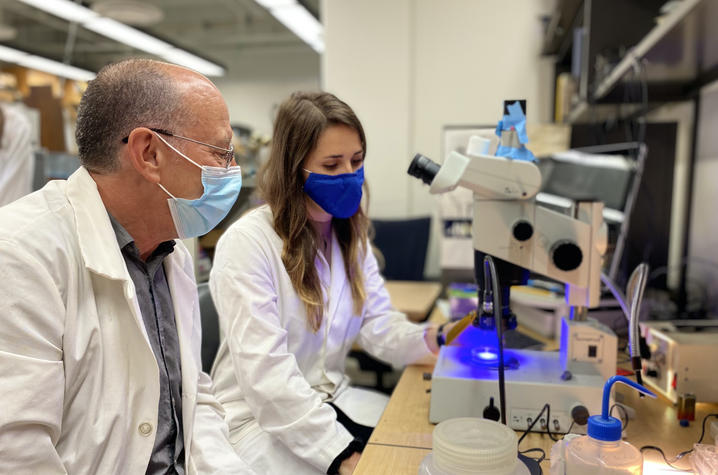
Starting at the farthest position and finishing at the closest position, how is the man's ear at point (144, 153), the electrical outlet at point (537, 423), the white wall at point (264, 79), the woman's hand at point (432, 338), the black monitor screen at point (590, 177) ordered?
the white wall at point (264, 79), the black monitor screen at point (590, 177), the woman's hand at point (432, 338), the electrical outlet at point (537, 423), the man's ear at point (144, 153)

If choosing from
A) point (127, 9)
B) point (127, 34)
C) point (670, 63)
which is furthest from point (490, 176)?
point (127, 34)

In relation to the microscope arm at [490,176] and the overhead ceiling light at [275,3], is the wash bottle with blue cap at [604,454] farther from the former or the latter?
the overhead ceiling light at [275,3]

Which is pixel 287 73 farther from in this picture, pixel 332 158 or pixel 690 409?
pixel 690 409

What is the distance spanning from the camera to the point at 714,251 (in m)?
2.13

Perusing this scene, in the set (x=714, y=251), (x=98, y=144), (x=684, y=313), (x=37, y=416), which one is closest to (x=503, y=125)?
(x=98, y=144)

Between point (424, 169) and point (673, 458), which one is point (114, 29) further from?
point (673, 458)

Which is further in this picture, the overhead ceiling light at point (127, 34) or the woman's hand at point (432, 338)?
the overhead ceiling light at point (127, 34)

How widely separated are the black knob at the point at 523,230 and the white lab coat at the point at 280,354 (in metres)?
0.52

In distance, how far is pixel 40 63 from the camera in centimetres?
640

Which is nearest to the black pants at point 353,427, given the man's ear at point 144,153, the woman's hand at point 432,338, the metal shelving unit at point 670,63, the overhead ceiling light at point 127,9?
the woman's hand at point 432,338

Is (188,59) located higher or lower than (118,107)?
higher

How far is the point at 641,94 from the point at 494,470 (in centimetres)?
193

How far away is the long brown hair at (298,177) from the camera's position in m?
1.31

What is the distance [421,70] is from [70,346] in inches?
114
